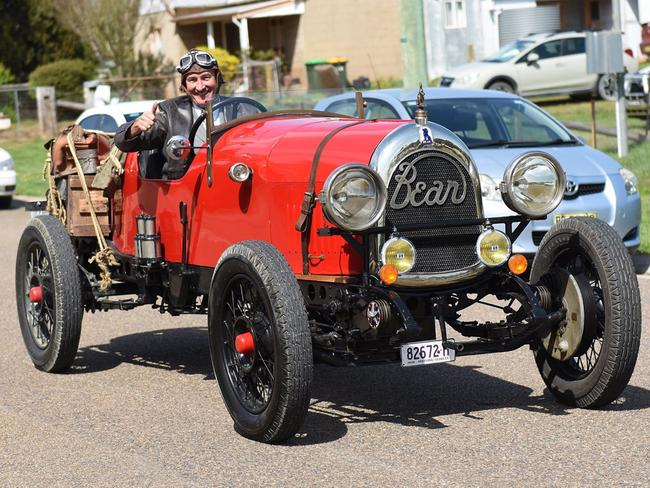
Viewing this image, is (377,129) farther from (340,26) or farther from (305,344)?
(340,26)

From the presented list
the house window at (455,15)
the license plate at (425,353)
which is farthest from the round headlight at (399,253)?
the house window at (455,15)

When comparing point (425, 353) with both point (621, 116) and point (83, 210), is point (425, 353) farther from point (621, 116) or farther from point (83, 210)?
point (621, 116)

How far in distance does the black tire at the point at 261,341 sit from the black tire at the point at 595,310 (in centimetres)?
150

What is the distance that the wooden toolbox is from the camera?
8.47 meters

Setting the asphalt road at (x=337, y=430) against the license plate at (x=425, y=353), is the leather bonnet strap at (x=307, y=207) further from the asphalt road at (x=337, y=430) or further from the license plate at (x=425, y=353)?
the asphalt road at (x=337, y=430)

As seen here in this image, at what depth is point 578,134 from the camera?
23547 mm

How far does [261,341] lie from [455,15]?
37151mm

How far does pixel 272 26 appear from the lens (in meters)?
47.2

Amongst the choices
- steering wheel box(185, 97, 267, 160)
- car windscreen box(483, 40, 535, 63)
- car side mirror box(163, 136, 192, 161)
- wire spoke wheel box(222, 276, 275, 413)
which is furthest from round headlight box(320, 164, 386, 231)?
car windscreen box(483, 40, 535, 63)

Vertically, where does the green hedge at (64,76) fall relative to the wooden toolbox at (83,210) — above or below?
above

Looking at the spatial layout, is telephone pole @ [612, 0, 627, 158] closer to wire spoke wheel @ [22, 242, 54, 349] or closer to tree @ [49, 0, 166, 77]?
wire spoke wheel @ [22, 242, 54, 349]

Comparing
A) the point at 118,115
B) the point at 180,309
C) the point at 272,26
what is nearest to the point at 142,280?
the point at 180,309

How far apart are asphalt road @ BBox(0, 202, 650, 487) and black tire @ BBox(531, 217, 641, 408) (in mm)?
158

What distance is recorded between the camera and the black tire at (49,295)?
26.1 ft
